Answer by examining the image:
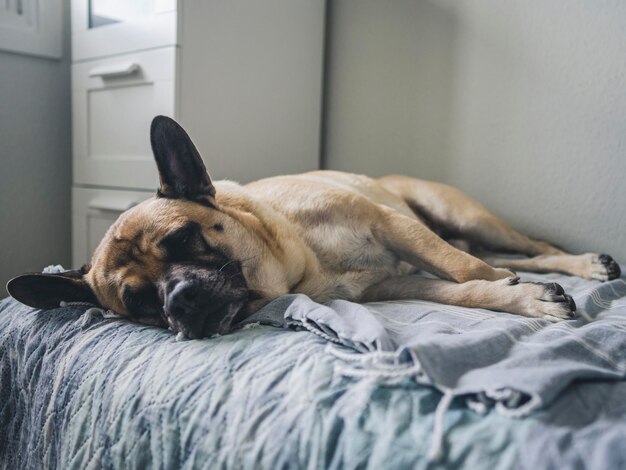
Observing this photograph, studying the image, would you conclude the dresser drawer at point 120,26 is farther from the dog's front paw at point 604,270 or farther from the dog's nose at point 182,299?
the dog's front paw at point 604,270

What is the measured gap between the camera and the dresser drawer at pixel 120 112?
2006 mm

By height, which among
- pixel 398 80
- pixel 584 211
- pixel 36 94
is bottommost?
pixel 584 211

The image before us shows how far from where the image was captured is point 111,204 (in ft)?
7.25

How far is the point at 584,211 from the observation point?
2121 mm

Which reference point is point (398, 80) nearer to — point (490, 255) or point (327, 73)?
point (327, 73)

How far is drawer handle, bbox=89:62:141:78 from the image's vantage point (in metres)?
2.05

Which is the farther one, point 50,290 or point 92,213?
point 92,213

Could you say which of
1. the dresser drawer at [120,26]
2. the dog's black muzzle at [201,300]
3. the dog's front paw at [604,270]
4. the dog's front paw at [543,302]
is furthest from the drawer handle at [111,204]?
the dog's front paw at [604,270]

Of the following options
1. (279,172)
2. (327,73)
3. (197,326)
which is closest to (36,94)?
(279,172)

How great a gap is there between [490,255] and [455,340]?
1334 mm

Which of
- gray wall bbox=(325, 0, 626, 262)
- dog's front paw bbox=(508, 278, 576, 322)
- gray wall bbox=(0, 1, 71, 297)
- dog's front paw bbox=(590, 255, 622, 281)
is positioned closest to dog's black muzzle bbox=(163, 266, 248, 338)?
dog's front paw bbox=(508, 278, 576, 322)

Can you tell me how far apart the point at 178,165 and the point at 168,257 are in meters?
0.25

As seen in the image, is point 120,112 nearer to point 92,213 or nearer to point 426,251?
point 92,213

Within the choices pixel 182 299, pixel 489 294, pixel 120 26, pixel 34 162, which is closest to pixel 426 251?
pixel 489 294
